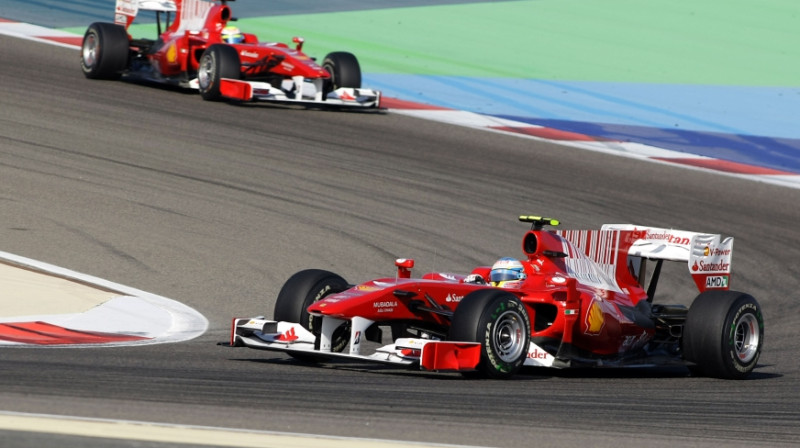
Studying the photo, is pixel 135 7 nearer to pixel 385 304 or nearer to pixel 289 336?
pixel 289 336

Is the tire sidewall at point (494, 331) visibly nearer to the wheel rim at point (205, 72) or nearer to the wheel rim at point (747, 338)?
the wheel rim at point (747, 338)

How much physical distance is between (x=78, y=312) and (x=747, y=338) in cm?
485

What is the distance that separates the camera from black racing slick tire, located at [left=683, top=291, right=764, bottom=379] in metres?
9.55

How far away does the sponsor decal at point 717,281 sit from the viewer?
33.8 feet

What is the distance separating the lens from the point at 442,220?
14.9 meters

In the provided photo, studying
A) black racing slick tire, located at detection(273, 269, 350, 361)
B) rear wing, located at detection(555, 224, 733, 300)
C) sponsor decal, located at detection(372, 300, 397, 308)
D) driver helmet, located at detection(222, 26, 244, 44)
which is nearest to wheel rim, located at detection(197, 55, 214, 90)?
driver helmet, located at detection(222, 26, 244, 44)

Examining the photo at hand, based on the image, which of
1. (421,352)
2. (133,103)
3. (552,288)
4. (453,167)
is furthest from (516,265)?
(133,103)

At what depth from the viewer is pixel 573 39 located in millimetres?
27844

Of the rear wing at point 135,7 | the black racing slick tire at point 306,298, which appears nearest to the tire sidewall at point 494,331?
the black racing slick tire at point 306,298

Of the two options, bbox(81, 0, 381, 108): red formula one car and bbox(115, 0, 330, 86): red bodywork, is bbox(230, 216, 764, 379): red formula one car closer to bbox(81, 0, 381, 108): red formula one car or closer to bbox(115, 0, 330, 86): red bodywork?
bbox(81, 0, 381, 108): red formula one car

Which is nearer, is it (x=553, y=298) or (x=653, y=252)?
(x=553, y=298)

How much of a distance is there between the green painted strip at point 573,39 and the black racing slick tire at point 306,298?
15.8 m

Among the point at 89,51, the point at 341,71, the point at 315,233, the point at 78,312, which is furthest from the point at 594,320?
the point at 89,51

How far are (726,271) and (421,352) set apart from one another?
3.37 metres
